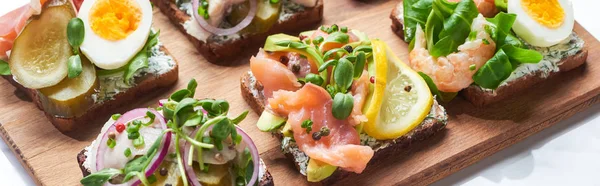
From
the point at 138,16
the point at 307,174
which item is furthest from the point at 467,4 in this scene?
the point at 138,16

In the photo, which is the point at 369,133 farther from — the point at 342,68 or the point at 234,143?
the point at 234,143

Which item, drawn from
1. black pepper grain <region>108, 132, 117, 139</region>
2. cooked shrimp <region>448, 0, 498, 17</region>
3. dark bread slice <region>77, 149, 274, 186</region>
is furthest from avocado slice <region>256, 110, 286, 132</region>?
cooked shrimp <region>448, 0, 498, 17</region>

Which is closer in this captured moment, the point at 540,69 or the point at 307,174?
the point at 307,174

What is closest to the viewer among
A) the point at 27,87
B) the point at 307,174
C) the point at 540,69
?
the point at 307,174

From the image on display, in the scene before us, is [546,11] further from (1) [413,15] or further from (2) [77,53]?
(2) [77,53]

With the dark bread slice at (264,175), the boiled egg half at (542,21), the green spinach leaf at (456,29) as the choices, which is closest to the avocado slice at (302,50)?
the dark bread slice at (264,175)

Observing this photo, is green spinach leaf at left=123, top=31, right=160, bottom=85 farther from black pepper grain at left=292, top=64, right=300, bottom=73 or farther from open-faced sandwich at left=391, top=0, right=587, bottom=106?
open-faced sandwich at left=391, top=0, right=587, bottom=106
